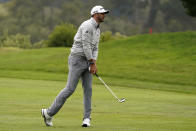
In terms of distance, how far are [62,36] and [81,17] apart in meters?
50.9

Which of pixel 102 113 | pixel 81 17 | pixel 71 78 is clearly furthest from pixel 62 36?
pixel 81 17

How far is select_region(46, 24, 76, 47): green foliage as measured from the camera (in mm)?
53219

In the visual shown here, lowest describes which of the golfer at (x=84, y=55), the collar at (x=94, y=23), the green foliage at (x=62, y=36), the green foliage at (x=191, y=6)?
the green foliage at (x=62, y=36)

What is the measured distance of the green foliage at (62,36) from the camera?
53.2m

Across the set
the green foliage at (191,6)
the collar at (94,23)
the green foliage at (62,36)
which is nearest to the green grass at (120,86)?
the collar at (94,23)

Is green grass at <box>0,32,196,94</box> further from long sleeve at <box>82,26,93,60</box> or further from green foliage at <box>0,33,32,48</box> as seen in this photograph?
green foliage at <box>0,33,32,48</box>

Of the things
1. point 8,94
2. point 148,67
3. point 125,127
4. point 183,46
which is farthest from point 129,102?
point 183,46

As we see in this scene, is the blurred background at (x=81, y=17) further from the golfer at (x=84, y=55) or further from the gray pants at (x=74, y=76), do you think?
the golfer at (x=84, y=55)

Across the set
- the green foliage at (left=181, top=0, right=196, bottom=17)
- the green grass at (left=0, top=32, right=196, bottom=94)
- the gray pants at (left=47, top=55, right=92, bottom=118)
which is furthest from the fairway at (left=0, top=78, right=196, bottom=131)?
the green grass at (left=0, top=32, right=196, bottom=94)

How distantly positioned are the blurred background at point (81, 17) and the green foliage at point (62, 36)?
42.4 metres

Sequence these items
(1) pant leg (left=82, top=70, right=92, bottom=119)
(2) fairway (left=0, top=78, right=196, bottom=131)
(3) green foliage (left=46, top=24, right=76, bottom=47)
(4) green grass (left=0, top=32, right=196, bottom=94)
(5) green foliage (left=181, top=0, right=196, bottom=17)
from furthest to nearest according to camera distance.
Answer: (3) green foliage (left=46, top=24, right=76, bottom=47), (4) green grass (left=0, top=32, right=196, bottom=94), (5) green foliage (left=181, top=0, right=196, bottom=17), (1) pant leg (left=82, top=70, right=92, bottom=119), (2) fairway (left=0, top=78, right=196, bottom=131)

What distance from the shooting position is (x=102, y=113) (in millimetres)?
14062

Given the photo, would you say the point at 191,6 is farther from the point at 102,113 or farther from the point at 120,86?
the point at 102,113

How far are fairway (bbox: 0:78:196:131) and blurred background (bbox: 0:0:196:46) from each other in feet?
261
